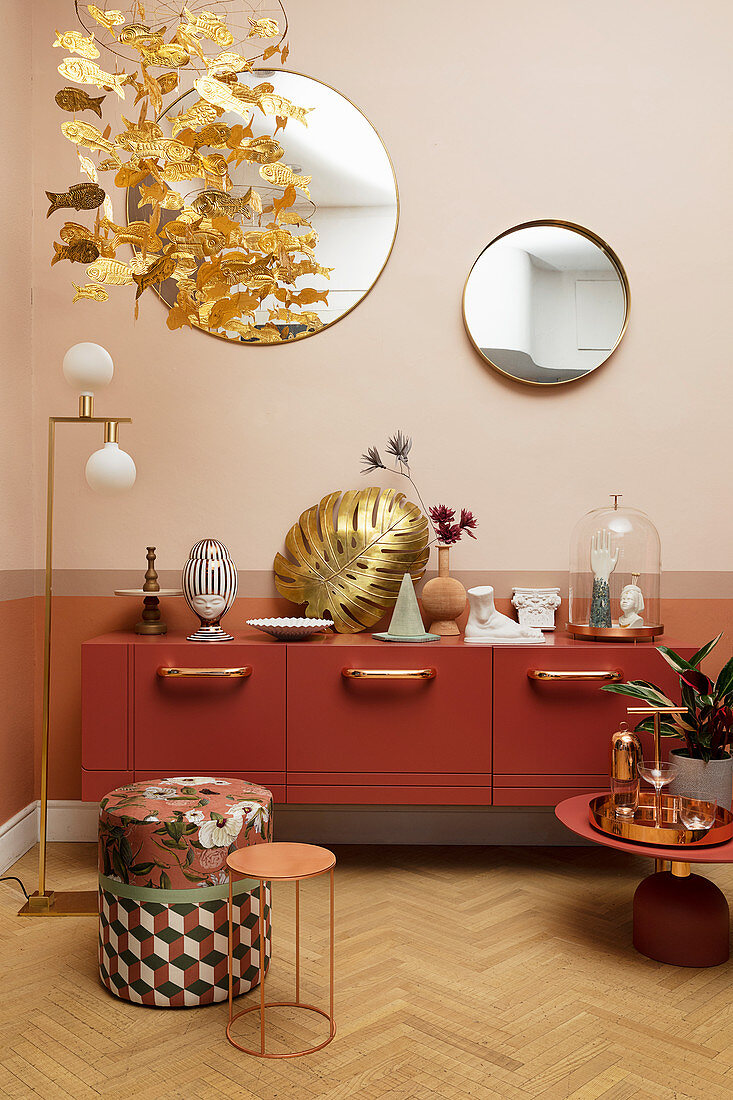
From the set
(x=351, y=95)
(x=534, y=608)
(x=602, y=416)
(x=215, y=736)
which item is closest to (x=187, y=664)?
(x=215, y=736)

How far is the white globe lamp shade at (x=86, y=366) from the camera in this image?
8.95 feet

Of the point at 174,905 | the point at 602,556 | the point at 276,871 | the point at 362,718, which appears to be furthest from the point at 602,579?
the point at 174,905

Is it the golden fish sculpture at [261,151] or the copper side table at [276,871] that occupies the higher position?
the golden fish sculpture at [261,151]

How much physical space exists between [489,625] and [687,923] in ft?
3.68

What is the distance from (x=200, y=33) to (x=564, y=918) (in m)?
2.68

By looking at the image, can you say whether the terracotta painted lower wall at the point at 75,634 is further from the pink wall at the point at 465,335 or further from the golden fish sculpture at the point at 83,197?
the golden fish sculpture at the point at 83,197

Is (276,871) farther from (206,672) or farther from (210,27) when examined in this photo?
(210,27)

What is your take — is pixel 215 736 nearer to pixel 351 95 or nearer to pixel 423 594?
pixel 423 594

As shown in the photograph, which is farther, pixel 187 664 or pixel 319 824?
pixel 319 824

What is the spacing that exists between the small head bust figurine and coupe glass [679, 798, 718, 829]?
71cm

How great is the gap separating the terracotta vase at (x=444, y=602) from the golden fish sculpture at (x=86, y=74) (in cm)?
179

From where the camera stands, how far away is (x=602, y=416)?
3400mm

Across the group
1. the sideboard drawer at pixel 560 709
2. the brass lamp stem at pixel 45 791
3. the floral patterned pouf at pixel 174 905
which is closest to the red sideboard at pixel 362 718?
the sideboard drawer at pixel 560 709

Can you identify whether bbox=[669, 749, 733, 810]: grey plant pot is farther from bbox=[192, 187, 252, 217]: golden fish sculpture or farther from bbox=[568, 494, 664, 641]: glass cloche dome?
bbox=[192, 187, 252, 217]: golden fish sculpture
